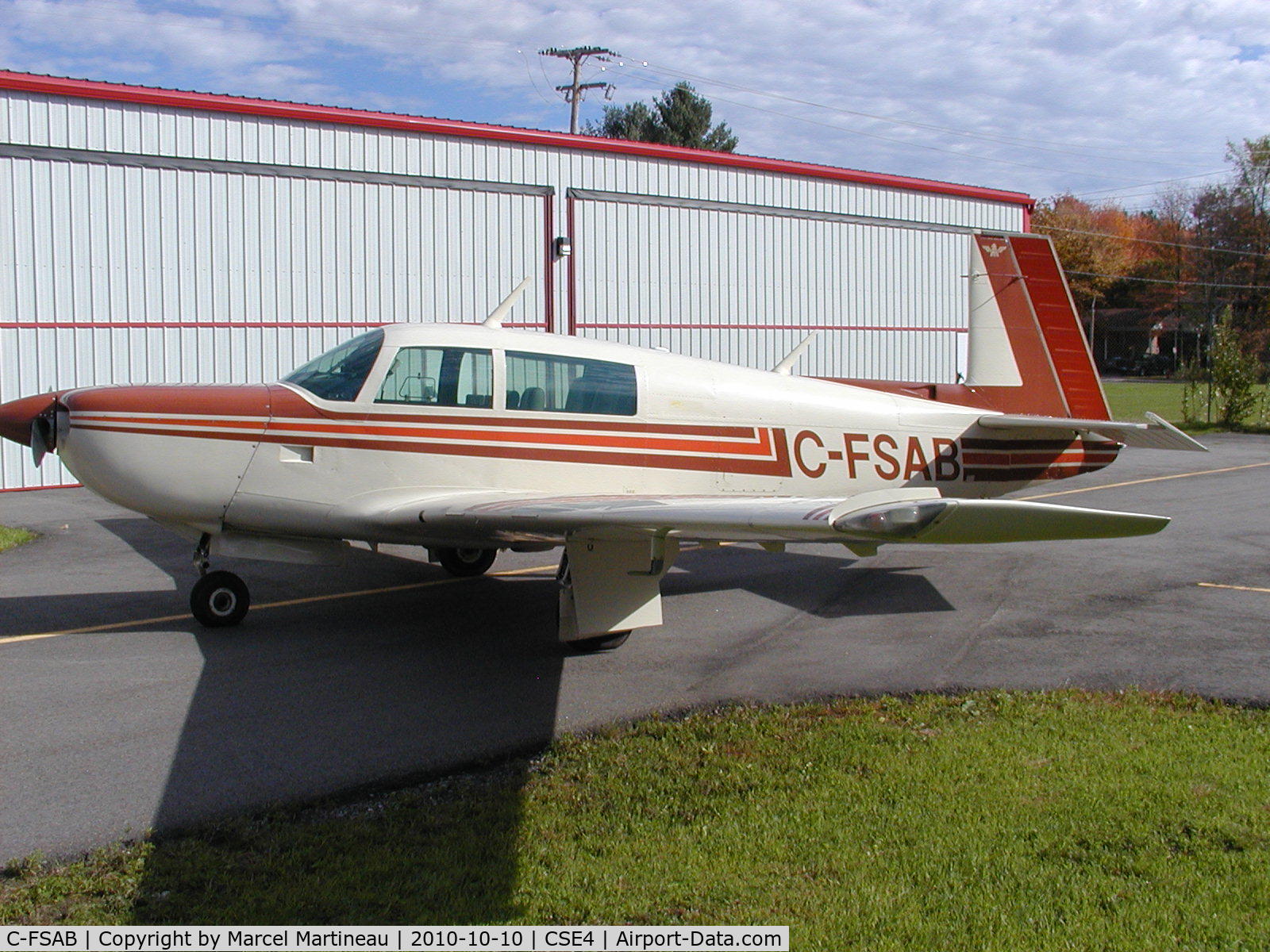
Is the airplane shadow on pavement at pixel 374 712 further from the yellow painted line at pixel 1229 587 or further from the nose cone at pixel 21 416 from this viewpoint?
the yellow painted line at pixel 1229 587

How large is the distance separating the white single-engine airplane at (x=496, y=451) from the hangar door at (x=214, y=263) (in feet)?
30.1

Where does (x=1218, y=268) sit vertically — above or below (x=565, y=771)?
above

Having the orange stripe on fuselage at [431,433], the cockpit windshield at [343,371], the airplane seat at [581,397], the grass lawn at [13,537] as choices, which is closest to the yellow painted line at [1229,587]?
the orange stripe on fuselage at [431,433]

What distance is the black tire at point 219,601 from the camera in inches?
300

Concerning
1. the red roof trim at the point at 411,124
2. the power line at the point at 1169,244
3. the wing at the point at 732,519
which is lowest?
the wing at the point at 732,519

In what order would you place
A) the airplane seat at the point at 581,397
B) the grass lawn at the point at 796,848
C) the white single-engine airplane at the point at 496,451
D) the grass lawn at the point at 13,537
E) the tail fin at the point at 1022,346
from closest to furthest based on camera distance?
1. the grass lawn at the point at 796,848
2. the white single-engine airplane at the point at 496,451
3. the airplane seat at the point at 581,397
4. the tail fin at the point at 1022,346
5. the grass lawn at the point at 13,537

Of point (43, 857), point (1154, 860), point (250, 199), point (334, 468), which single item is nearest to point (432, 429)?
point (334, 468)

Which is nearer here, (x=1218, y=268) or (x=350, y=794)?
(x=350, y=794)

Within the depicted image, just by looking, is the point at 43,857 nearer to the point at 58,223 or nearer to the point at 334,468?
the point at 334,468

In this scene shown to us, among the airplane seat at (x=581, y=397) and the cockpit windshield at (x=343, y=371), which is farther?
the airplane seat at (x=581, y=397)

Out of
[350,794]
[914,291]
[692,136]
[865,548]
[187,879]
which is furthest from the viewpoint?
[692,136]

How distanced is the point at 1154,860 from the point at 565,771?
252cm

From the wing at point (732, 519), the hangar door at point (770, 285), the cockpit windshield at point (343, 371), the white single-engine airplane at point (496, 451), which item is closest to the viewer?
the wing at point (732, 519)

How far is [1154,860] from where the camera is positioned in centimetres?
398
